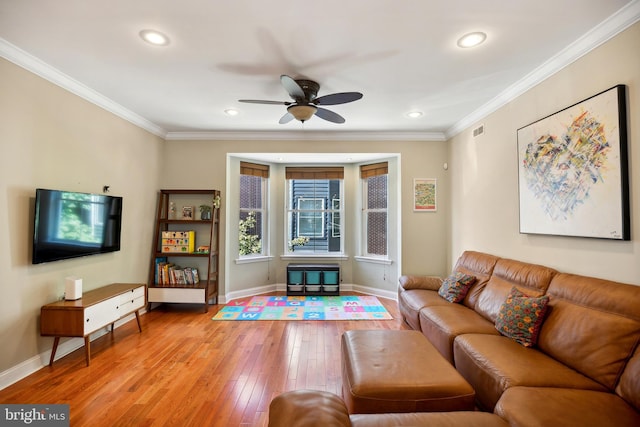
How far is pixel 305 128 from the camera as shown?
4609 mm

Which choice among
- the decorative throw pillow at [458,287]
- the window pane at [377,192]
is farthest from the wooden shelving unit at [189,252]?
the decorative throw pillow at [458,287]

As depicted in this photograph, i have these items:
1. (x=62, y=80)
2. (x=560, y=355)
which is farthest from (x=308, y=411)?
(x=62, y=80)

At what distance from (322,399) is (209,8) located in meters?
2.36

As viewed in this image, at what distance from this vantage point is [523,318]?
2.25m

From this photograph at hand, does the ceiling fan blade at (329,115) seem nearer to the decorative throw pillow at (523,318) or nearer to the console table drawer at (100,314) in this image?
the decorative throw pillow at (523,318)

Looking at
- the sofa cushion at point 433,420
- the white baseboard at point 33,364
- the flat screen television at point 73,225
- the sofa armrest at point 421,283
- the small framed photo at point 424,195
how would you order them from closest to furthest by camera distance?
the sofa cushion at point 433,420
the white baseboard at point 33,364
the flat screen television at point 73,225
the sofa armrest at point 421,283
the small framed photo at point 424,195

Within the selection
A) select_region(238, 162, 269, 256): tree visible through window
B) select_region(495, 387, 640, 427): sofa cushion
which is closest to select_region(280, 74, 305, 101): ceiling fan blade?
select_region(495, 387, 640, 427): sofa cushion

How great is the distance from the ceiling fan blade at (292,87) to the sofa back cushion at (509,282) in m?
2.57

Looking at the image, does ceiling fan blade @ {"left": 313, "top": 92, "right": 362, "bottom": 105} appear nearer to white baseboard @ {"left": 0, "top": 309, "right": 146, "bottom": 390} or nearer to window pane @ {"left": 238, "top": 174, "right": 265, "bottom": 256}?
window pane @ {"left": 238, "top": 174, "right": 265, "bottom": 256}

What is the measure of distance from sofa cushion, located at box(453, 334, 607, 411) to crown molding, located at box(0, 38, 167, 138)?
4210 mm

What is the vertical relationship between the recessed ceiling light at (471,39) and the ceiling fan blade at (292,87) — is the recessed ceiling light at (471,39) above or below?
above

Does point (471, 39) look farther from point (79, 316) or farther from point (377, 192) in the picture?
point (79, 316)

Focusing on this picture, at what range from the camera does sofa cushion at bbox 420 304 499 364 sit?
97.7 inches

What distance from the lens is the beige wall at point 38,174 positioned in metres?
2.45
